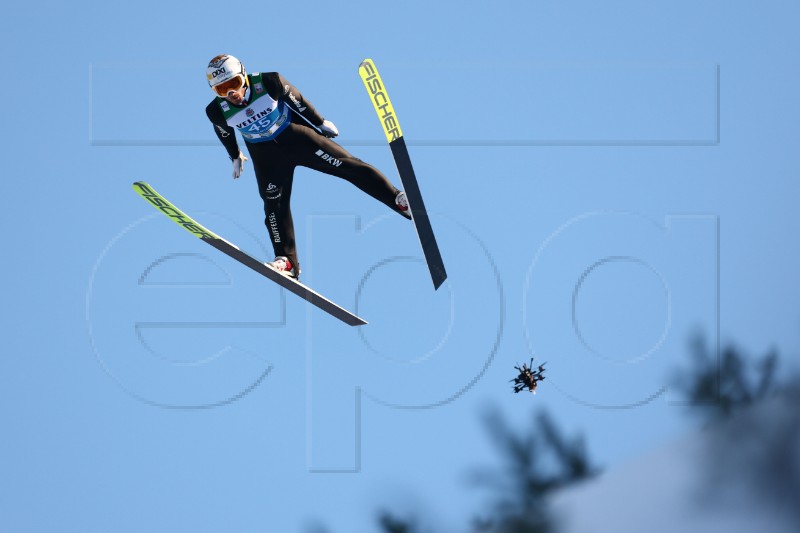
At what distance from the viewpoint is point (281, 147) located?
11.3 meters

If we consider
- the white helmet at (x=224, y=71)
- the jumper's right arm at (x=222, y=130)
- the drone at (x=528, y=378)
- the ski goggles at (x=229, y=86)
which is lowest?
the drone at (x=528, y=378)

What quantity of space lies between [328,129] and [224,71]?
92 centimetres

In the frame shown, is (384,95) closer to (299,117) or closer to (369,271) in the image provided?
(299,117)

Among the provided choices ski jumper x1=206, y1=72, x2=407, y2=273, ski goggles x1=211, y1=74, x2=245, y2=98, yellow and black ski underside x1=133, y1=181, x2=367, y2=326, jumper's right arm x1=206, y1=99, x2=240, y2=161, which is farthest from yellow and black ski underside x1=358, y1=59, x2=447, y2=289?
jumper's right arm x1=206, y1=99, x2=240, y2=161

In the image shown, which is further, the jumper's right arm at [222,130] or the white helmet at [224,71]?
the jumper's right arm at [222,130]

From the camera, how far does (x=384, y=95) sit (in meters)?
11.3

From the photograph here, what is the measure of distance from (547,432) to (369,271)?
295 centimetres

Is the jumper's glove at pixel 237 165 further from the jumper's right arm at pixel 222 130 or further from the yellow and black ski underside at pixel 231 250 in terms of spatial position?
the yellow and black ski underside at pixel 231 250

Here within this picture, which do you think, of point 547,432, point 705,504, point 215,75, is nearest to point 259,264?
point 215,75

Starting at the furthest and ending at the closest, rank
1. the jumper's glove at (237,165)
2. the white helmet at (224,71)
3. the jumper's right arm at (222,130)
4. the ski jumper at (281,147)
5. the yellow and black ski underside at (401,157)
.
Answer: the jumper's glove at (237,165) → the yellow and black ski underside at (401,157) → the jumper's right arm at (222,130) → the ski jumper at (281,147) → the white helmet at (224,71)

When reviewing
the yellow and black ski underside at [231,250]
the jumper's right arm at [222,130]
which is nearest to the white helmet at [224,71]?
the jumper's right arm at [222,130]

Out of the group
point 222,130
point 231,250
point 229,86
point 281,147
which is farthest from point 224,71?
point 231,250

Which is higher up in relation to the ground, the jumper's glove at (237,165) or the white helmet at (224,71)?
the white helmet at (224,71)

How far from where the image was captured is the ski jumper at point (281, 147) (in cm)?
1102
